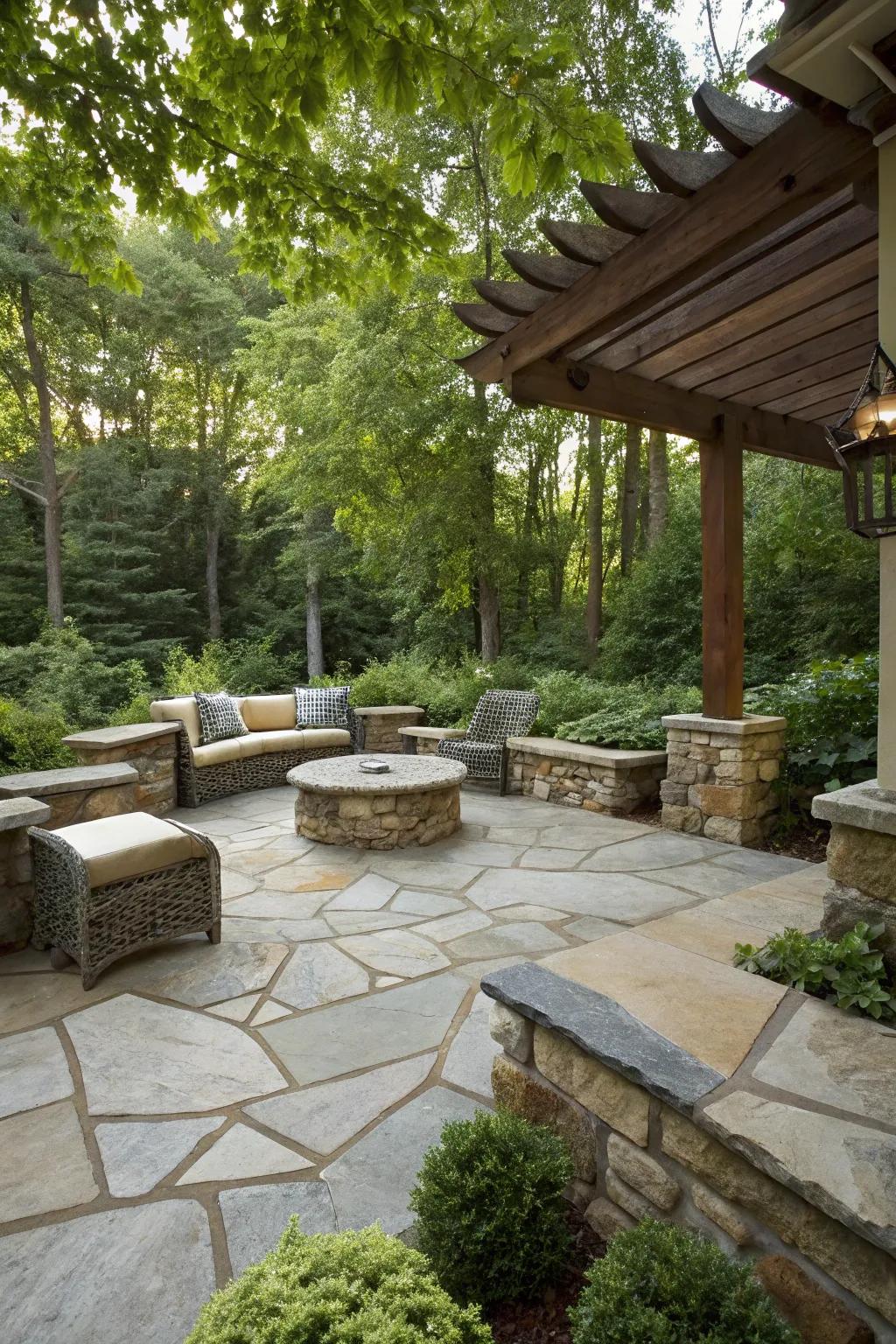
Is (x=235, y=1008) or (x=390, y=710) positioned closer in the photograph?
(x=235, y=1008)

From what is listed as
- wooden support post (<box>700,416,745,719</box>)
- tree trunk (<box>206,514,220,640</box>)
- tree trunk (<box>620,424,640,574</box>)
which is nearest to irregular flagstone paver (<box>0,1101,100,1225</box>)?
wooden support post (<box>700,416,745,719</box>)

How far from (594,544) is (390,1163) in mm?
8502

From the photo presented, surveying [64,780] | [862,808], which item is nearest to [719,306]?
[862,808]

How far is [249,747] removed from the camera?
6.16 meters

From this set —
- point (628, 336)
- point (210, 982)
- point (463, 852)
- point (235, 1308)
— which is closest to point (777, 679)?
point (463, 852)

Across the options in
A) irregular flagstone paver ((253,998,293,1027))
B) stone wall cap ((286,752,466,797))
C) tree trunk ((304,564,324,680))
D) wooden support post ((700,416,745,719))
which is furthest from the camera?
tree trunk ((304,564,324,680))

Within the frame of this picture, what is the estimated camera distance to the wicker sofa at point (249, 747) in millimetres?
5680

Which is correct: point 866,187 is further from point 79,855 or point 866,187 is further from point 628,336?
point 79,855

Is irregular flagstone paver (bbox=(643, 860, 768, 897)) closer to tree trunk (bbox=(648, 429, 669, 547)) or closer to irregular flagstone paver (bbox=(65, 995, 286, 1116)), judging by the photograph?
irregular flagstone paver (bbox=(65, 995, 286, 1116))

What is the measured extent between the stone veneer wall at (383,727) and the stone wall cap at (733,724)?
3.22 metres

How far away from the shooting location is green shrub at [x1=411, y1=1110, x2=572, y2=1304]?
1.31 m

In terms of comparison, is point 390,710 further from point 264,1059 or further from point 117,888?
point 264,1059

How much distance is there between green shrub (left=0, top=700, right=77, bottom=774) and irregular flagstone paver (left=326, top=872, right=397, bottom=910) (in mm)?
2644

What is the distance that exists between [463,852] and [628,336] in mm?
2958
